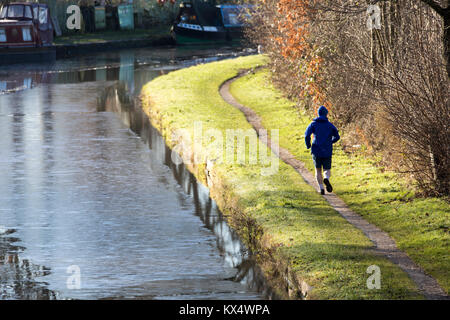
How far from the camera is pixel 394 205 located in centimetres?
1222

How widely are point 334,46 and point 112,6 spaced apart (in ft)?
134

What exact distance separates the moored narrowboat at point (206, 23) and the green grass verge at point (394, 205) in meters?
36.8

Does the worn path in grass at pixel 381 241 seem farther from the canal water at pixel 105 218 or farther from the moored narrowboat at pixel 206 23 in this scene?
the moored narrowboat at pixel 206 23

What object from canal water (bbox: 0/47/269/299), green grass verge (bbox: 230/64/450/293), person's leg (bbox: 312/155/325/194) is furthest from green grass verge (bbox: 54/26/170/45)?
person's leg (bbox: 312/155/325/194)

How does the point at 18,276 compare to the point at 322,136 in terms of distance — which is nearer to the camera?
the point at 18,276

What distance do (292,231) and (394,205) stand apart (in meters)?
2.13

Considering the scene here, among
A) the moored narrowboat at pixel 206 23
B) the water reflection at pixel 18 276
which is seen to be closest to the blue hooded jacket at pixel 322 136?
the water reflection at pixel 18 276

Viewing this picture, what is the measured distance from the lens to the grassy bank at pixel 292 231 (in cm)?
897

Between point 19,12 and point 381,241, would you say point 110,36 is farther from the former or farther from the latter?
point 381,241

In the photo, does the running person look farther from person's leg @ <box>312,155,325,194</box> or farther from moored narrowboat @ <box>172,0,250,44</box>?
moored narrowboat @ <box>172,0,250,44</box>

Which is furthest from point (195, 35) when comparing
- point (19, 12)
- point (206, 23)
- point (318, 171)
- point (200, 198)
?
point (318, 171)
